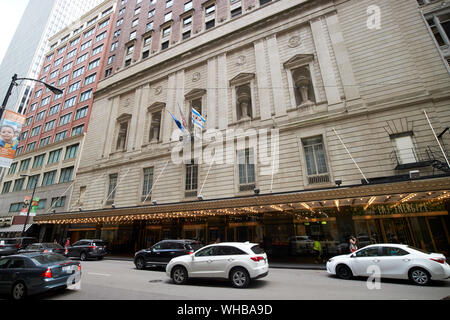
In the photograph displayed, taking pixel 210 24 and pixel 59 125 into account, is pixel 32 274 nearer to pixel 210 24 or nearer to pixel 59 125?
pixel 210 24

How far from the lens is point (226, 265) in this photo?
787 cm

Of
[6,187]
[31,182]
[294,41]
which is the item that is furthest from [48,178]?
[294,41]

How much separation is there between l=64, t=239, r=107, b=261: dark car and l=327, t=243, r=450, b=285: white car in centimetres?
1739

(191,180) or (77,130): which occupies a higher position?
(77,130)

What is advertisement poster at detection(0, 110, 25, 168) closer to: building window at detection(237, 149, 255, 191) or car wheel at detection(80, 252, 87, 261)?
car wheel at detection(80, 252, 87, 261)

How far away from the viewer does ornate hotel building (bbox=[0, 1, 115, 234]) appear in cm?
3306

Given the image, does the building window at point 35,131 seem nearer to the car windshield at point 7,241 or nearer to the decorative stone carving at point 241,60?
the car windshield at point 7,241

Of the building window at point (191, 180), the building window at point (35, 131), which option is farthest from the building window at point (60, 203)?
the building window at point (191, 180)

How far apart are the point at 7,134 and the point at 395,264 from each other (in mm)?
17333

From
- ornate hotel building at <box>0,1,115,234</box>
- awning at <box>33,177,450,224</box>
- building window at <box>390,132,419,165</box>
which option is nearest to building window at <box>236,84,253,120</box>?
awning at <box>33,177,450,224</box>

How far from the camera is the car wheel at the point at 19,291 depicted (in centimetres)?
663
